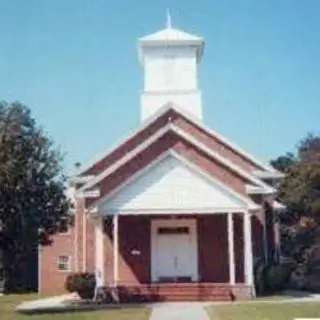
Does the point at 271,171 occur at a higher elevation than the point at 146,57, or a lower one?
lower

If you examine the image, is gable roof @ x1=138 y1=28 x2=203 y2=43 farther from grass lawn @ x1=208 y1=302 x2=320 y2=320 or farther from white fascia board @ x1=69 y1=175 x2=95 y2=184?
grass lawn @ x1=208 y1=302 x2=320 y2=320

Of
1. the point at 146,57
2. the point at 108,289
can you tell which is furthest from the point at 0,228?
the point at 146,57

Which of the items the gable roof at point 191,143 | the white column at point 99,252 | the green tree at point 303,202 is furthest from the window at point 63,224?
the green tree at point 303,202

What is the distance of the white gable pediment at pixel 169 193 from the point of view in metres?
31.6

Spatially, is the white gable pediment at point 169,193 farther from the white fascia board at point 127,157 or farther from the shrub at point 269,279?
the shrub at point 269,279

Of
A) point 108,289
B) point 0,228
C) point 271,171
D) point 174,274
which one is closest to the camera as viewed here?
point 0,228

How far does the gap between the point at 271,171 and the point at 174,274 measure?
765 centimetres

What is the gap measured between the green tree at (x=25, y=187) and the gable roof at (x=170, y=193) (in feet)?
13.2

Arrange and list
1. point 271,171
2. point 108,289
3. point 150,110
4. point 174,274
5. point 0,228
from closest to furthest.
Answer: point 0,228 → point 108,289 → point 174,274 → point 271,171 → point 150,110

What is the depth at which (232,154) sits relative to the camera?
3803 cm

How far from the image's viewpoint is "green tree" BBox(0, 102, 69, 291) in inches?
1030

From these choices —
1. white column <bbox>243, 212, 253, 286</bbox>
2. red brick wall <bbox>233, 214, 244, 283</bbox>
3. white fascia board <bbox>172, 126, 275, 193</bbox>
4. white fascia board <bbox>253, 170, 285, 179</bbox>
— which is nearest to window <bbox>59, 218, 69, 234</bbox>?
white column <bbox>243, 212, 253, 286</bbox>

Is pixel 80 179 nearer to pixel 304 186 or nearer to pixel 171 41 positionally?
pixel 171 41

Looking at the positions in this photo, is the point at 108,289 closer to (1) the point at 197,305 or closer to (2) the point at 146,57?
(1) the point at 197,305
